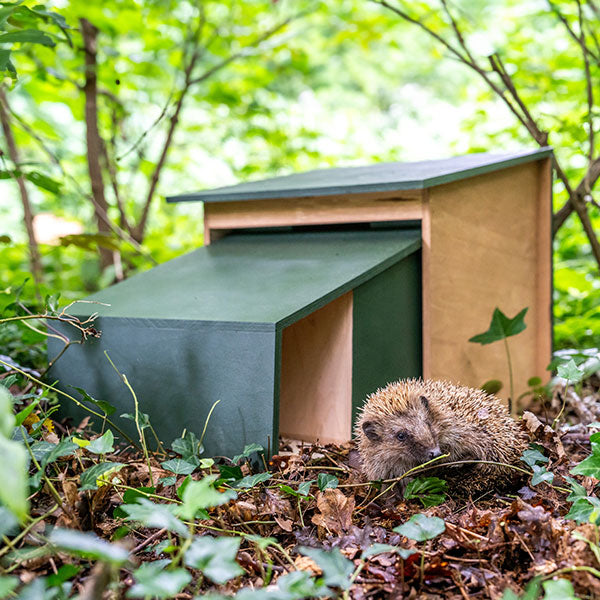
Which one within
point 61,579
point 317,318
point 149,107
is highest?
point 149,107

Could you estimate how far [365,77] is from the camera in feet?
50.8

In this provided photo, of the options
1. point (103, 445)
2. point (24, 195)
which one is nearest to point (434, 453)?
point (103, 445)

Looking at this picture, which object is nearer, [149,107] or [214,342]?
[214,342]

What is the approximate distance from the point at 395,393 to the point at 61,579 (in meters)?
1.49

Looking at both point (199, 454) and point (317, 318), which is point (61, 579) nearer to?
point (199, 454)

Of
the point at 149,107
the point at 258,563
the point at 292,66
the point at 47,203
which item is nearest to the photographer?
the point at 258,563

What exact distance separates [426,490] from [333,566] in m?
0.99

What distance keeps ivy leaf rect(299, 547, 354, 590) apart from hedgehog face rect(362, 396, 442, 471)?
95 centimetres

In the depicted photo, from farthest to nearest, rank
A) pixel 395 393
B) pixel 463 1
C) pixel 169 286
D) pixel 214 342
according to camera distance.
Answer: pixel 463 1 → pixel 169 286 → pixel 214 342 → pixel 395 393

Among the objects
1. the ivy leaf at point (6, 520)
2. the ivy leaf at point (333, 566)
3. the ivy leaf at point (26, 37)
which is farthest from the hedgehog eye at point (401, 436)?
the ivy leaf at point (26, 37)

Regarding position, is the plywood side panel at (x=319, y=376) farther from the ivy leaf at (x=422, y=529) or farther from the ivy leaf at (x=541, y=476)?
the ivy leaf at (x=422, y=529)

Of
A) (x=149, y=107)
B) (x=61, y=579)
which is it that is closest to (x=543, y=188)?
(x=61, y=579)

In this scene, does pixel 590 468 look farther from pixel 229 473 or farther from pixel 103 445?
pixel 103 445

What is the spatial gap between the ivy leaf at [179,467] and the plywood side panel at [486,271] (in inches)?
63.7
